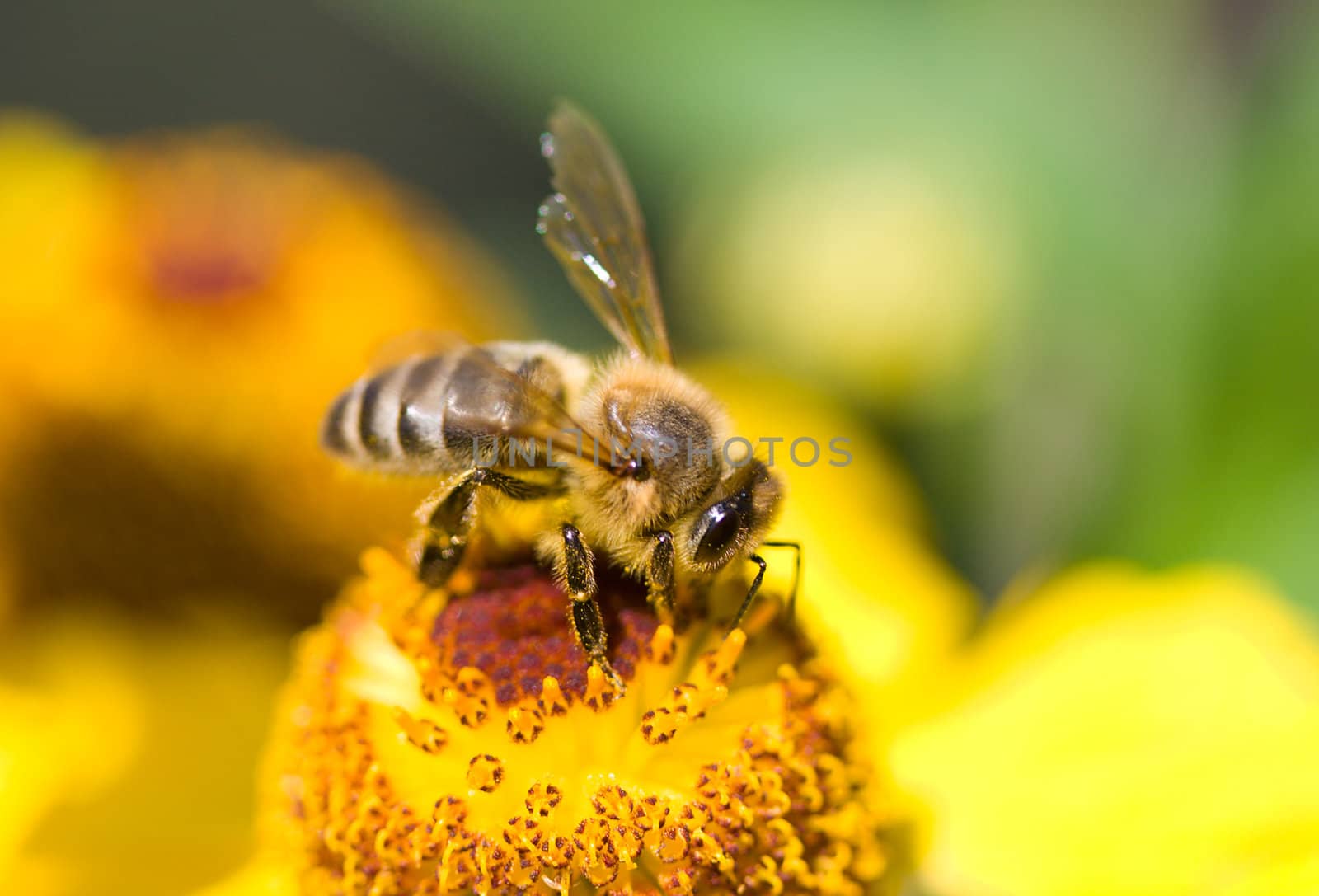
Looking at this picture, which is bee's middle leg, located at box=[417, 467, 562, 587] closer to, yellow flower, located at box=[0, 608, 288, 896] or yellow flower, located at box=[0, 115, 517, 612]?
yellow flower, located at box=[0, 608, 288, 896]

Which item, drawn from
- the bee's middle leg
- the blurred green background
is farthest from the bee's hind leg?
the blurred green background

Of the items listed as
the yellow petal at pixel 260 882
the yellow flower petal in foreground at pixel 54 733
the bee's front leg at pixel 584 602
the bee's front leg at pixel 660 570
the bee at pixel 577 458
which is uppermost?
the bee at pixel 577 458

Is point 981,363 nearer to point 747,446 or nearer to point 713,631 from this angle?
point 747,446

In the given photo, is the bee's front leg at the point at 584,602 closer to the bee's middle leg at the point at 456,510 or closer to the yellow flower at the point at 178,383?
the bee's middle leg at the point at 456,510

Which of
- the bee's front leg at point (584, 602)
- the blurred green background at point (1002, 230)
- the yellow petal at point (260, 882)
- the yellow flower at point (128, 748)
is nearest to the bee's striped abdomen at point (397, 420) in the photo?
the bee's front leg at point (584, 602)

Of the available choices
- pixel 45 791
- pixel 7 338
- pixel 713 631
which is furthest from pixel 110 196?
pixel 713 631

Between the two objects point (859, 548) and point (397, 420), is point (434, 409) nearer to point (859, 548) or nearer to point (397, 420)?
point (397, 420)
